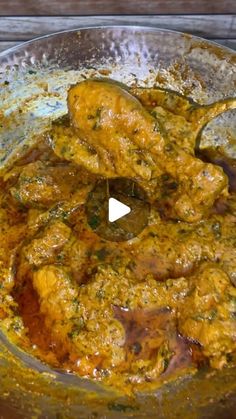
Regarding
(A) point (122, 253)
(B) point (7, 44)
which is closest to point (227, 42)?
(B) point (7, 44)

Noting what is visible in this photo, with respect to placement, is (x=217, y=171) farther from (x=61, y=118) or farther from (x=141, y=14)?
(x=141, y=14)

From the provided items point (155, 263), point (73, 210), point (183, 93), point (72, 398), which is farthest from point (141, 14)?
point (72, 398)

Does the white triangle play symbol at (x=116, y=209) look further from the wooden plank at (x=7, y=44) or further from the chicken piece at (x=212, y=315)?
the wooden plank at (x=7, y=44)

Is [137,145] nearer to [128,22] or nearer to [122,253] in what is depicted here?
[122,253]
